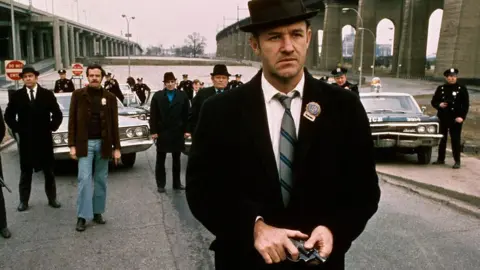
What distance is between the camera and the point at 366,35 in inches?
2943

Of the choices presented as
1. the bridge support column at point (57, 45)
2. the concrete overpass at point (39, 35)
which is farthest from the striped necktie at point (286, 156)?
the bridge support column at point (57, 45)

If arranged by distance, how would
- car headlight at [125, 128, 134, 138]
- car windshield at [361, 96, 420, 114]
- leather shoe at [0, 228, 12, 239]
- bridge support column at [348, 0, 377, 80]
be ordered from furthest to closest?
bridge support column at [348, 0, 377, 80], car windshield at [361, 96, 420, 114], car headlight at [125, 128, 134, 138], leather shoe at [0, 228, 12, 239]

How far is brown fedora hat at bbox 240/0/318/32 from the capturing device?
2.10 metres

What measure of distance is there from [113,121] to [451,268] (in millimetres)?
4403

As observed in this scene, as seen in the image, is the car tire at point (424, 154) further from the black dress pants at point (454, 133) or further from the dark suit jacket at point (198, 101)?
the dark suit jacket at point (198, 101)

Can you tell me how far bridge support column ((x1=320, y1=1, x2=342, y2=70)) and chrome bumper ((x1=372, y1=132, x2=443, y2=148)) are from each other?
7558cm

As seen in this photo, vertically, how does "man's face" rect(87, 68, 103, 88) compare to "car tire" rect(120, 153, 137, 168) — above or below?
above

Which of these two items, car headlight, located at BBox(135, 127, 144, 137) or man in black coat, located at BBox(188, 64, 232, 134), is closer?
man in black coat, located at BBox(188, 64, 232, 134)

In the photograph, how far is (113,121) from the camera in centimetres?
664

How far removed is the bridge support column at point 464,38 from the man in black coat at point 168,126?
133ft

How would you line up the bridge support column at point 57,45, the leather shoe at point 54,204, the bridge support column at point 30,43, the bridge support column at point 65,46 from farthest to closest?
the bridge support column at point 30,43, the bridge support column at point 65,46, the bridge support column at point 57,45, the leather shoe at point 54,204

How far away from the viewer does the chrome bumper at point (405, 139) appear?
10617mm

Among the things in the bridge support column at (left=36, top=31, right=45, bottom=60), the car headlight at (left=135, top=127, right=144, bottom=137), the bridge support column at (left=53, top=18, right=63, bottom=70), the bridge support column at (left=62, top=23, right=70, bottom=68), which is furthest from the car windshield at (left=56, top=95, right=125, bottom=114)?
the bridge support column at (left=36, top=31, right=45, bottom=60)

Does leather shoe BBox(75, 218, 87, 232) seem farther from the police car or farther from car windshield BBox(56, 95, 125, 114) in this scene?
the police car
